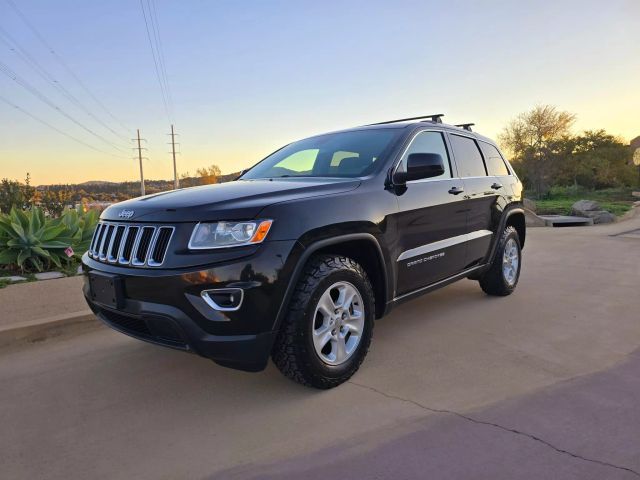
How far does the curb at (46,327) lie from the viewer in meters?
4.27

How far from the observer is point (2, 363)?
391 centimetres

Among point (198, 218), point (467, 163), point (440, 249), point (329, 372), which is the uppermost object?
point (467, 163)

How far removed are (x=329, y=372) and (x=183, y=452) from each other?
3.25 ft

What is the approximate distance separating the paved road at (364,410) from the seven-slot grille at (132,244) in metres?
0.96

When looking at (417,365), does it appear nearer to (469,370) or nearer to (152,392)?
(469,370)

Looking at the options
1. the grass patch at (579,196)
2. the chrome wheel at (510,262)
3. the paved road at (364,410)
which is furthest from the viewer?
the grass patch at (579,196)

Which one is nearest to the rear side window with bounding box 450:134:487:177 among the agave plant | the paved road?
the paved road

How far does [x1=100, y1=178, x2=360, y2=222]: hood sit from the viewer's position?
273cm

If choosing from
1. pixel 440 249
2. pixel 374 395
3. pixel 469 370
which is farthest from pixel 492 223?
pixel 374 395

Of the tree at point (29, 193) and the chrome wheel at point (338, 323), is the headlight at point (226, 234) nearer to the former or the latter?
the chrome wheel at point (338, 323)

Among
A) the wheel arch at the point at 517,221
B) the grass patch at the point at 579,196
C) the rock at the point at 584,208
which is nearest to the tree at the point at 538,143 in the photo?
the grass patch at the point at 579,196

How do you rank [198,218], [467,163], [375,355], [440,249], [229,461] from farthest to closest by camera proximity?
[467,163] → [440,249] → [375,355] → [198,218] → [229,461]

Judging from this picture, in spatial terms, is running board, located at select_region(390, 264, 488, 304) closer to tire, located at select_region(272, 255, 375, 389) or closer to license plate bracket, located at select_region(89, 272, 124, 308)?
tire, located at select_region(272, 255, 375, 389)

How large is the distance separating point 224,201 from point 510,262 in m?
3.92
